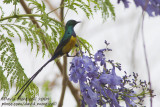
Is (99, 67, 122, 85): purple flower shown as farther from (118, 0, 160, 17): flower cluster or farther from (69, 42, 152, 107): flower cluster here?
(118, 0, 160, 17): flower cluster

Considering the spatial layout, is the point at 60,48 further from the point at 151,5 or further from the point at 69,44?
the point at 151,5

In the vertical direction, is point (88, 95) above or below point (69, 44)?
below

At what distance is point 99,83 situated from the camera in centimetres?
132

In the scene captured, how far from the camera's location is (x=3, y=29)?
5.14ft

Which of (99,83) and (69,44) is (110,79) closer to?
(99,83)

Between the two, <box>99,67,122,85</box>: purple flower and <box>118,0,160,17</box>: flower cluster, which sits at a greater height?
<box>118,0,160,17</box>: flower cluster

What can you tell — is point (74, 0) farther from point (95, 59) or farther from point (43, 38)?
point (95, 59)

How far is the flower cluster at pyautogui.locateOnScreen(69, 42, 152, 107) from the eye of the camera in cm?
131

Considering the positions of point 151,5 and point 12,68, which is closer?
point 12,68

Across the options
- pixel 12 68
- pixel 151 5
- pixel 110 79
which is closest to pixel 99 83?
pixel 110 79

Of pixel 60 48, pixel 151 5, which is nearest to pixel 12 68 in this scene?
pixel 60 48

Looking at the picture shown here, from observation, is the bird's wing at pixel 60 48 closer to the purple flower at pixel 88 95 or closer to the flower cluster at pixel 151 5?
the purple flower at pixel 88 95

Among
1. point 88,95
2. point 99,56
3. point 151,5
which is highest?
point 151,5

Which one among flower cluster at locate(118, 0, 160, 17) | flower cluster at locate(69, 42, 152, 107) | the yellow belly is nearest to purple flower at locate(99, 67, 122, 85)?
flower cluster at locate(69, 42, 152, 107)
